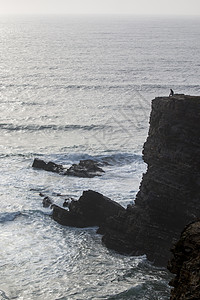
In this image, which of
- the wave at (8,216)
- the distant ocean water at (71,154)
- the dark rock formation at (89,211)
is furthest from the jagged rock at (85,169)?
the dark rock formation at (89,211)

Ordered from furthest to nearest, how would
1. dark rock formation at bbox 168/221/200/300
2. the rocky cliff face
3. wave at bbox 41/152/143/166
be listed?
1. wave at bbox 41/152/143/166
2. the rocky cliff face
3. dark rock formation at bbox 168/221/200/300

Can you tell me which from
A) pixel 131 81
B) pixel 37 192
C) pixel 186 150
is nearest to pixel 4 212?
pixel 37 192

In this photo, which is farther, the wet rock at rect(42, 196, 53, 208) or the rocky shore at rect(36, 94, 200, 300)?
the wet rock at rect(42, 196, 53, 208)

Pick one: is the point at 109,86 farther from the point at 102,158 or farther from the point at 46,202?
the point at 46,202

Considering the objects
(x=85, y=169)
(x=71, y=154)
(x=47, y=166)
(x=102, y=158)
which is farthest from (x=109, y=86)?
(x=85, y=169)

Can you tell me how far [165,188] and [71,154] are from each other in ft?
87.2

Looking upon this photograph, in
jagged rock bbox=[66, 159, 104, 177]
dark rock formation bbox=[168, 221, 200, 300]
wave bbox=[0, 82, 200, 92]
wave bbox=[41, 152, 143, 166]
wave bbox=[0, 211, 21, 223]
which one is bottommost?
wave bbox=[0, 211, 21, 223]

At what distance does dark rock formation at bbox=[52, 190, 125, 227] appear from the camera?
121 ft

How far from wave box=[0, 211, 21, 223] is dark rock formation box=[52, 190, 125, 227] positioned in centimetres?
328

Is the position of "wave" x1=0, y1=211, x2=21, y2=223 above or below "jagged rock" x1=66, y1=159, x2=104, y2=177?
below

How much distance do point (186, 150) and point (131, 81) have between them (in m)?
79.3

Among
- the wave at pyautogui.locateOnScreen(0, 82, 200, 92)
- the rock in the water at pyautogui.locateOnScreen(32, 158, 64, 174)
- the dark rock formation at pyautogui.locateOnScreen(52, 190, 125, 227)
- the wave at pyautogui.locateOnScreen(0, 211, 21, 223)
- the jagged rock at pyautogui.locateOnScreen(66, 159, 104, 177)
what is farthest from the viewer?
the wave at pyautogui.locateOnScreen(0, 82, 200, 92)

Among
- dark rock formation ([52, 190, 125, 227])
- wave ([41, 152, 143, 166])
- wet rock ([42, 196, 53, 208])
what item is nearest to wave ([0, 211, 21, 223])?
wet rock ([42, 196, 53, 208])

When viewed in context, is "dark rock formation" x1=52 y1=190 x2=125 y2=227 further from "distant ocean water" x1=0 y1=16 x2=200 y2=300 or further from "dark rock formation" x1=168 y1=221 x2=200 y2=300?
"dark rock formation" x1=168 y1=221 x2=200 y2=300
